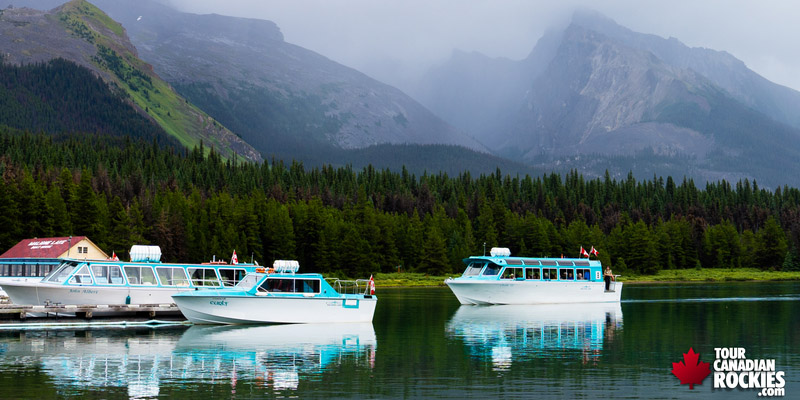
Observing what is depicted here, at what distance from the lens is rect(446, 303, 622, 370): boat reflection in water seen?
154 feet

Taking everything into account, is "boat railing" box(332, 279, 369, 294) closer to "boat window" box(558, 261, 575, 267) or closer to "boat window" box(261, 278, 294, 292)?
"boat window" box(261, 278, 294, 292)

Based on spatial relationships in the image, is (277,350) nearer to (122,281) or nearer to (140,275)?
(122,281)

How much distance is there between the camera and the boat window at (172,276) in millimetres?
66750

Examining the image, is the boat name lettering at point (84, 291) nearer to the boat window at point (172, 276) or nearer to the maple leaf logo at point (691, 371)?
the boat window at point (172, 276)

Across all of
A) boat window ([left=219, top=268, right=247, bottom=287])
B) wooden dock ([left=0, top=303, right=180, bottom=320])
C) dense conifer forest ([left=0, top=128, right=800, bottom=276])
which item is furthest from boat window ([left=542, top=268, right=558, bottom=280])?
wooden dock ([left=0, top=303, right=180, bottom=320])

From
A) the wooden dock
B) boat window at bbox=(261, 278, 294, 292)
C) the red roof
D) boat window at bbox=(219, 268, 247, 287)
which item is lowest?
the wooden dock

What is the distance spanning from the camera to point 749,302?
292ft

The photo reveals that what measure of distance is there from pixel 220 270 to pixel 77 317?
39.0 ft

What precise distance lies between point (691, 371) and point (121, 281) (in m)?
45.5

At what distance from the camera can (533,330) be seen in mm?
59875

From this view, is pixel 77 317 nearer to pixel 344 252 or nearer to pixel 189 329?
pixel 189 329

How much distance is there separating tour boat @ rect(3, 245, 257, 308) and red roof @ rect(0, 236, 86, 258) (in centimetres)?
3499

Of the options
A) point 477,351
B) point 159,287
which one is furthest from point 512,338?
point 159,287

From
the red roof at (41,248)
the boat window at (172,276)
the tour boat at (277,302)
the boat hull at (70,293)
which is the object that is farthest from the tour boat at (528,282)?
the red roof at (41,248)
